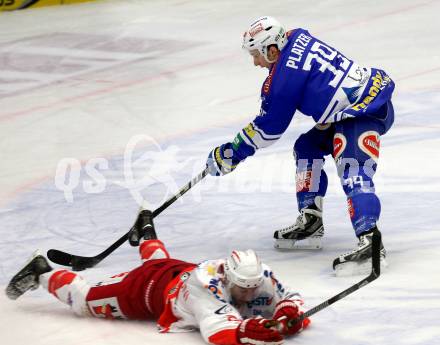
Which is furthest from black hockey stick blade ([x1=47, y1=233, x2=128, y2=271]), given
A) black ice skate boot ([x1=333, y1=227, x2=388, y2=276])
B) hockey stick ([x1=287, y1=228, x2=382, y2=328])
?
hockey stick ([x1=287, y1=228, x2=382, y2=328])

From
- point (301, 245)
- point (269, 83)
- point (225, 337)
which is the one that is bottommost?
point (301, 245)

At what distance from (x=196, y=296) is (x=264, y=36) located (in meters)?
1.78

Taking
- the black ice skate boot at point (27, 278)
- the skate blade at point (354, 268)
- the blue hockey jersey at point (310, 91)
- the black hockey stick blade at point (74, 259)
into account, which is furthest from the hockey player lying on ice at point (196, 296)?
the blue hockey jersey at point (310, 91)

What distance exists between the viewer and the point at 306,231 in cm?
684

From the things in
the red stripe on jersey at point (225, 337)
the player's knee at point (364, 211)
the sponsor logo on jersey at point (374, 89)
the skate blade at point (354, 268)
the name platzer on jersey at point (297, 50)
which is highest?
the name platzer on jersey at point (297, 50)

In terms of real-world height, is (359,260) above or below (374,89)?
below

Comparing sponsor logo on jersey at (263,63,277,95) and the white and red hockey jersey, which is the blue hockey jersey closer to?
sponsor logo on jersey at (263,63,277,95)

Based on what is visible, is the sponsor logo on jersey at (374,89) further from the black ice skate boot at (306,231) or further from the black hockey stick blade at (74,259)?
the black hockey stick blade at (74,259)

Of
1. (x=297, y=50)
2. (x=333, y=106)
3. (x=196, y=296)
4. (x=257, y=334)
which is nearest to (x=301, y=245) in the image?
(x=333, y=106)

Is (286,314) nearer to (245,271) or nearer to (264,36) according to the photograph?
(245,271)

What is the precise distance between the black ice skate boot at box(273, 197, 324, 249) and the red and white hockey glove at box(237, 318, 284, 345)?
186 cm

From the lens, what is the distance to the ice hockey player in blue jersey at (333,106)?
627cm

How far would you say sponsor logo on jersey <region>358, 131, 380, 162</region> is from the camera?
6.35 meters

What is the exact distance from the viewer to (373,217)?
623 centimetres
